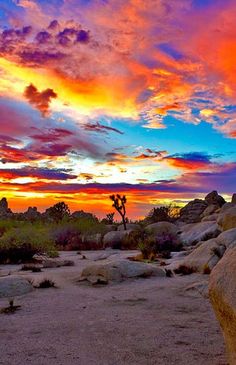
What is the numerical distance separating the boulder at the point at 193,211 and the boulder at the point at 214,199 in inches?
20.8

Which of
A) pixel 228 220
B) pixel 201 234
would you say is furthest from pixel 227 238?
pixel 201 234

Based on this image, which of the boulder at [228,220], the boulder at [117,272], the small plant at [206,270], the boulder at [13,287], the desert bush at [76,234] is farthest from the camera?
the desert bush at [76,234]

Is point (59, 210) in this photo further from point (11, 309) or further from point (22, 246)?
point (11, 309)

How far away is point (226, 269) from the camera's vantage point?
5.10 meters

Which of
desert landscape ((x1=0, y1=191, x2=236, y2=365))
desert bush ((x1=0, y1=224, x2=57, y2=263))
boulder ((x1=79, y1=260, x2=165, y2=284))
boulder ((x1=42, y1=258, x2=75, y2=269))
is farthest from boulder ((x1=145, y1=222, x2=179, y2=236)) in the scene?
boulder ((x1=79, y1=260, x2=165, y2=284))

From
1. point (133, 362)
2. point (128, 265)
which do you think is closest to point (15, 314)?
point (133, 362)

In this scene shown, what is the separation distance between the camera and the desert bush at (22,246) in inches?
816

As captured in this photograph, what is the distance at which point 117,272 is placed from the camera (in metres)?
A: 13.8

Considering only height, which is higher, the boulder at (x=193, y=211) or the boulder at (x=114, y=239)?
the boulder at (x=193, y=211)

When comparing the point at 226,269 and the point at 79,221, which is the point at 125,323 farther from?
the point at 79,221

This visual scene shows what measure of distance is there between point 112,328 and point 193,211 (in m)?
40.5

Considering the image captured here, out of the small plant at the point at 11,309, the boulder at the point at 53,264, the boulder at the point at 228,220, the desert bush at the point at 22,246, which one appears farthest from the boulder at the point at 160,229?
the small plant at the point at 11,309

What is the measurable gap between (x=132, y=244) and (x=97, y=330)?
866 inches

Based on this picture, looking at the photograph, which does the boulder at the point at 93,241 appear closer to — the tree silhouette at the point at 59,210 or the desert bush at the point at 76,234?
the desert bush at the point at 76,234
